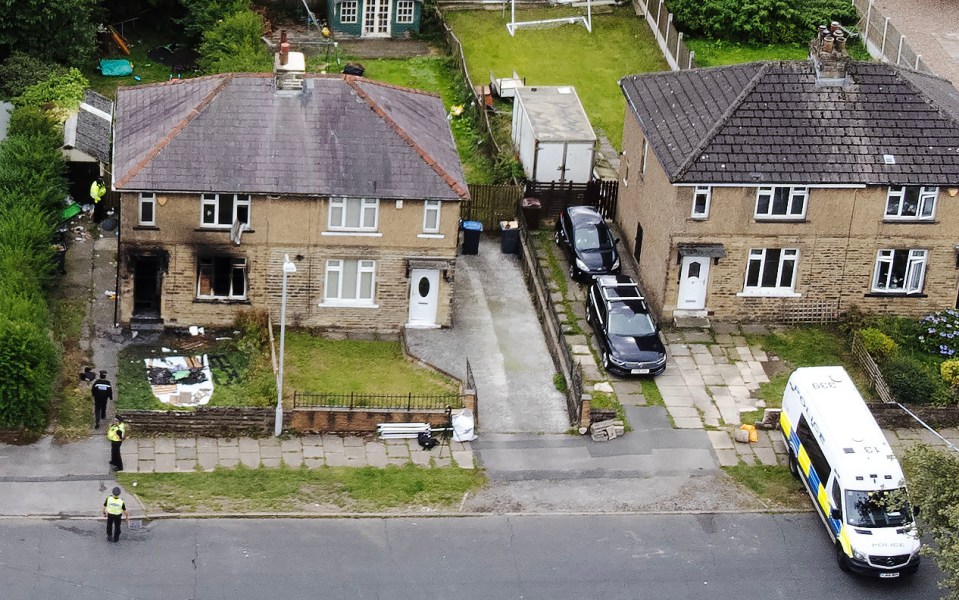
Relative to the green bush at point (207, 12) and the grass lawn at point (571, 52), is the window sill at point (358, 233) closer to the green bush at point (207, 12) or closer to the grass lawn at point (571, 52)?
the grass lawn at point (571, 52)

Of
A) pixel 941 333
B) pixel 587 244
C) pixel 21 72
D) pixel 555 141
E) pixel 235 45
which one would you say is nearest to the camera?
pixel 941 333

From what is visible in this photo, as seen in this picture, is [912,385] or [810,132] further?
[810,132]

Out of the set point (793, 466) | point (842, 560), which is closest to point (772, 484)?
point (793, 466)

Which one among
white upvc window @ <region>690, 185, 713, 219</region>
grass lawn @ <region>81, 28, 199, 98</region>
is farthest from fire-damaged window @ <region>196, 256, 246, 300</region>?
grass lawn @ <region>81, 28, 199, 98</region>

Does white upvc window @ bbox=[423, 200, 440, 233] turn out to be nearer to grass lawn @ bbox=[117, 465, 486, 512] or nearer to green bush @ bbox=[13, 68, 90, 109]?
grass lawn @ bbox=[117, 465, 486, 512]

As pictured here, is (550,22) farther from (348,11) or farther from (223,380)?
(223,380)

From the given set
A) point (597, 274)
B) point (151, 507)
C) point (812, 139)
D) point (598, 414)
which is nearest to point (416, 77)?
point (597, 274)
